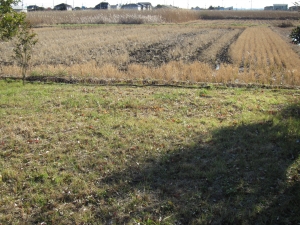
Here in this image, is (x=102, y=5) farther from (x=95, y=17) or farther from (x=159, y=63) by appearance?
(x=159, y=63)

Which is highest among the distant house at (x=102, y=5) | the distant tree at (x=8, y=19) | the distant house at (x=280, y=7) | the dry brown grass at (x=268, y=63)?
the distant house at (x=280, y=7)

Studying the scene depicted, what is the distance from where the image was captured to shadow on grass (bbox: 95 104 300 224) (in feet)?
14.0

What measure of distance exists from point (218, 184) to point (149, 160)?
4.43 ft

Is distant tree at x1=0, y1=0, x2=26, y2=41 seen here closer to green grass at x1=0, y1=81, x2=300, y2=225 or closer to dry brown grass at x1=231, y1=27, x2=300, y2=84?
green grass at x1=0, y1=81, x2=300, y2=225

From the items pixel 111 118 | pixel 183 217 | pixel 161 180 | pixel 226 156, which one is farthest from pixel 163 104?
→ pixel 183 217

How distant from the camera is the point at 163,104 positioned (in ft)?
29.2

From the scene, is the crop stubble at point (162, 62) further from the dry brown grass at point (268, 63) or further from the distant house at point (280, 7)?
the distant house at point (280, 7)

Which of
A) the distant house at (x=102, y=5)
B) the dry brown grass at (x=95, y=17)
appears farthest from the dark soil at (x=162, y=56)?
the distant house at (x=102, y=5)

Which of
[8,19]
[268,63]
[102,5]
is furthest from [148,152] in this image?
[102,5]

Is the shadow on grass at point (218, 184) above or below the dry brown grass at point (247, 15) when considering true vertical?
below

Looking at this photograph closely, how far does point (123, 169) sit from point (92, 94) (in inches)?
190

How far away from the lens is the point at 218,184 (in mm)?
4965

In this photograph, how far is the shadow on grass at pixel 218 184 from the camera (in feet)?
14.0

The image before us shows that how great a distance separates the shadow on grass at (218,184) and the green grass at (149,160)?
0.02 metres
